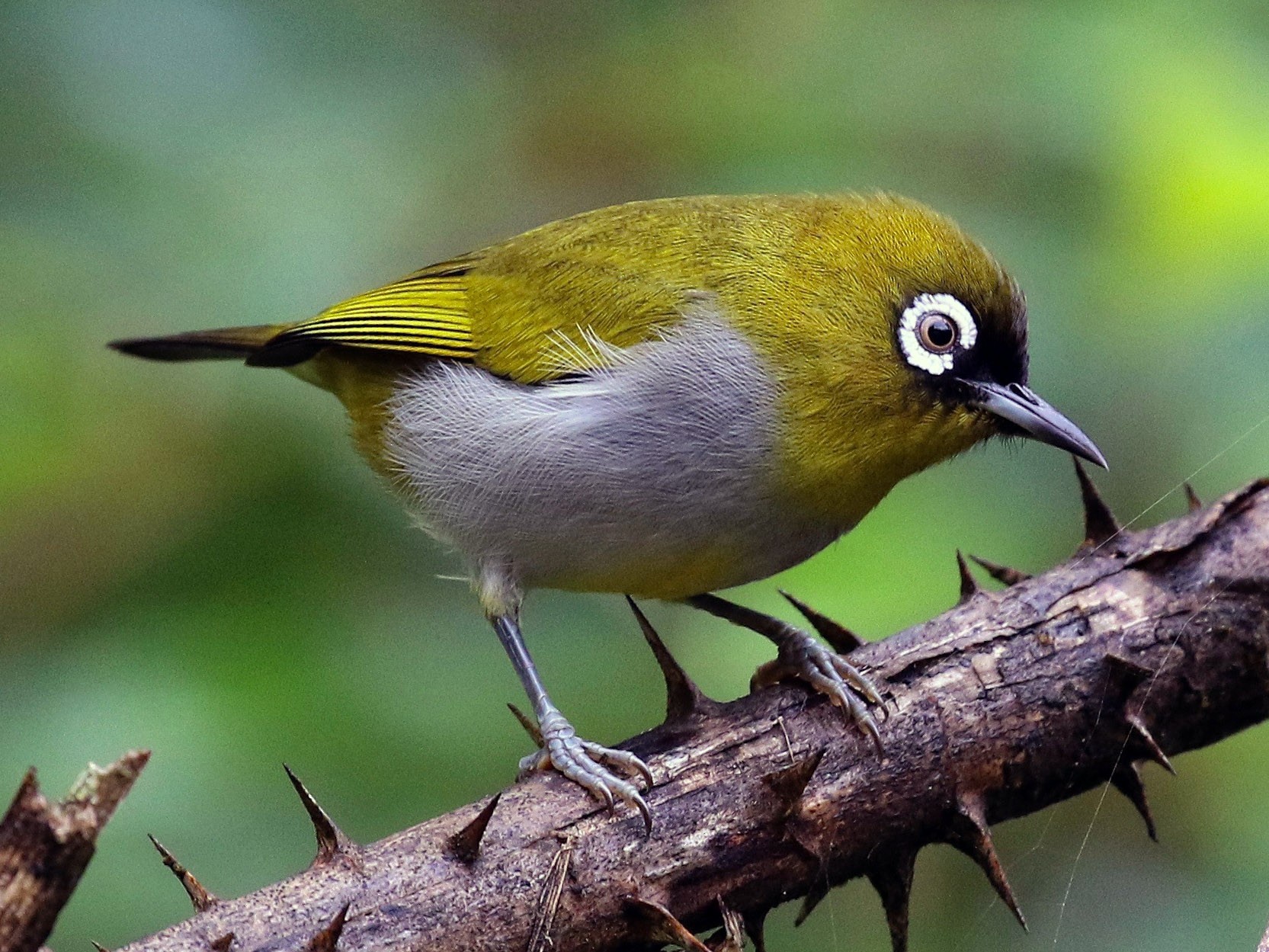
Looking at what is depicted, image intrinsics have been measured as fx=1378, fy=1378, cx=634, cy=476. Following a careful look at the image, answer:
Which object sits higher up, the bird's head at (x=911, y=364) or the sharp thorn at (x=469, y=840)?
the bird's head at (x=911, y=364)

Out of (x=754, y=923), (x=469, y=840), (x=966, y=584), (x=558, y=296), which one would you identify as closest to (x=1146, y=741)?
(x=966, y=584)

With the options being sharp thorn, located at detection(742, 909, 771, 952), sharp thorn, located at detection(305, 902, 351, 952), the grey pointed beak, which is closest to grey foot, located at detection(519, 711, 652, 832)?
sharp thorn, located at detection(742, 909, 771, 952)

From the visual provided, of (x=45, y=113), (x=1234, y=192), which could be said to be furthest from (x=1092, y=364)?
(x=45, y=113)

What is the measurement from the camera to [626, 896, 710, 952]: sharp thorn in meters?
2.59

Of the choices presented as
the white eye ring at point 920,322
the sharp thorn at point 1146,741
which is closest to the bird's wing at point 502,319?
the white eye ring at point 920,322

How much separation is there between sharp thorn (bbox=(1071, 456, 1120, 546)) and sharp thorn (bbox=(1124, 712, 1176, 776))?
52cm

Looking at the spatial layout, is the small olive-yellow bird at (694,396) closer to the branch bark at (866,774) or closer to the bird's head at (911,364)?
the bird's head at (911,364)

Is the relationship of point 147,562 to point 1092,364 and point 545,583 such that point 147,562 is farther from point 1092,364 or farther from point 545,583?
point 1092,364

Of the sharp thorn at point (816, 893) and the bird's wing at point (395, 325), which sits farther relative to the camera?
the bird's wing at point (395, 325)

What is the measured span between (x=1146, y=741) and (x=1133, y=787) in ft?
0.39

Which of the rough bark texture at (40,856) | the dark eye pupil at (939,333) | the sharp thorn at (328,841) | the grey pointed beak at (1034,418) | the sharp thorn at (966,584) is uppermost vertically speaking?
the dark eye pupil at (939,333)

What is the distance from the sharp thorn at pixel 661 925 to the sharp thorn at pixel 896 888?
18.3 inches

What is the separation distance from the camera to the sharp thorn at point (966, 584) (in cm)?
334

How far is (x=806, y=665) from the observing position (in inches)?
142
